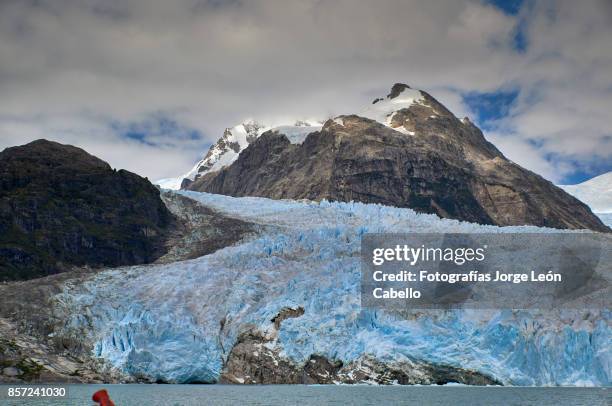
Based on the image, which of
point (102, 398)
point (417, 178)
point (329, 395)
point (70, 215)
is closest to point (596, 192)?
point (417, 178)

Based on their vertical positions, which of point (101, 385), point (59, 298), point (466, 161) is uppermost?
point (466, 161)

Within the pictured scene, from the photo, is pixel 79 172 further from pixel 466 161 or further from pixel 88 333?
pixel 466 161

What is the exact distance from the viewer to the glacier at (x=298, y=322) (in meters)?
51.1

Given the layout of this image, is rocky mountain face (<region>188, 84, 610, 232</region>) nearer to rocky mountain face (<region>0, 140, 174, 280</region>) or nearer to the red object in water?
rocky mountain face (<region>0, 140, 174, 280</region>)

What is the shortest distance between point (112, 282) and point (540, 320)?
33.4 m

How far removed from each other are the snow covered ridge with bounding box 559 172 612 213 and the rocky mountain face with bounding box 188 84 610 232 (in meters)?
19.7

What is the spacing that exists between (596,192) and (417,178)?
2400 inches

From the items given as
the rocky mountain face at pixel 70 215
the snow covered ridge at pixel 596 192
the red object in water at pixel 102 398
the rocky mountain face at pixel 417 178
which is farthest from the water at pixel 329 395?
the snow covered ridge at pixel 596 192

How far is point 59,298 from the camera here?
59938mm

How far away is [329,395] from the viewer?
46.0m

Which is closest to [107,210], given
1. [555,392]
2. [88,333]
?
[88,333]

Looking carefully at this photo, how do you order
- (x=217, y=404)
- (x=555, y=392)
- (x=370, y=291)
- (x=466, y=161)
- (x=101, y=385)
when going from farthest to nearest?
(x=466, y=161)
(x=370, y=291)
(x=101, y=385)
(x=555, y=392)
(x=217, y=404)

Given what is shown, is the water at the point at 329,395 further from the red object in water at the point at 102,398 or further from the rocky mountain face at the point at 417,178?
the rocky mountain face at the point at 417,178

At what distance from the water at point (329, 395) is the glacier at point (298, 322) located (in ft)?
6.01
